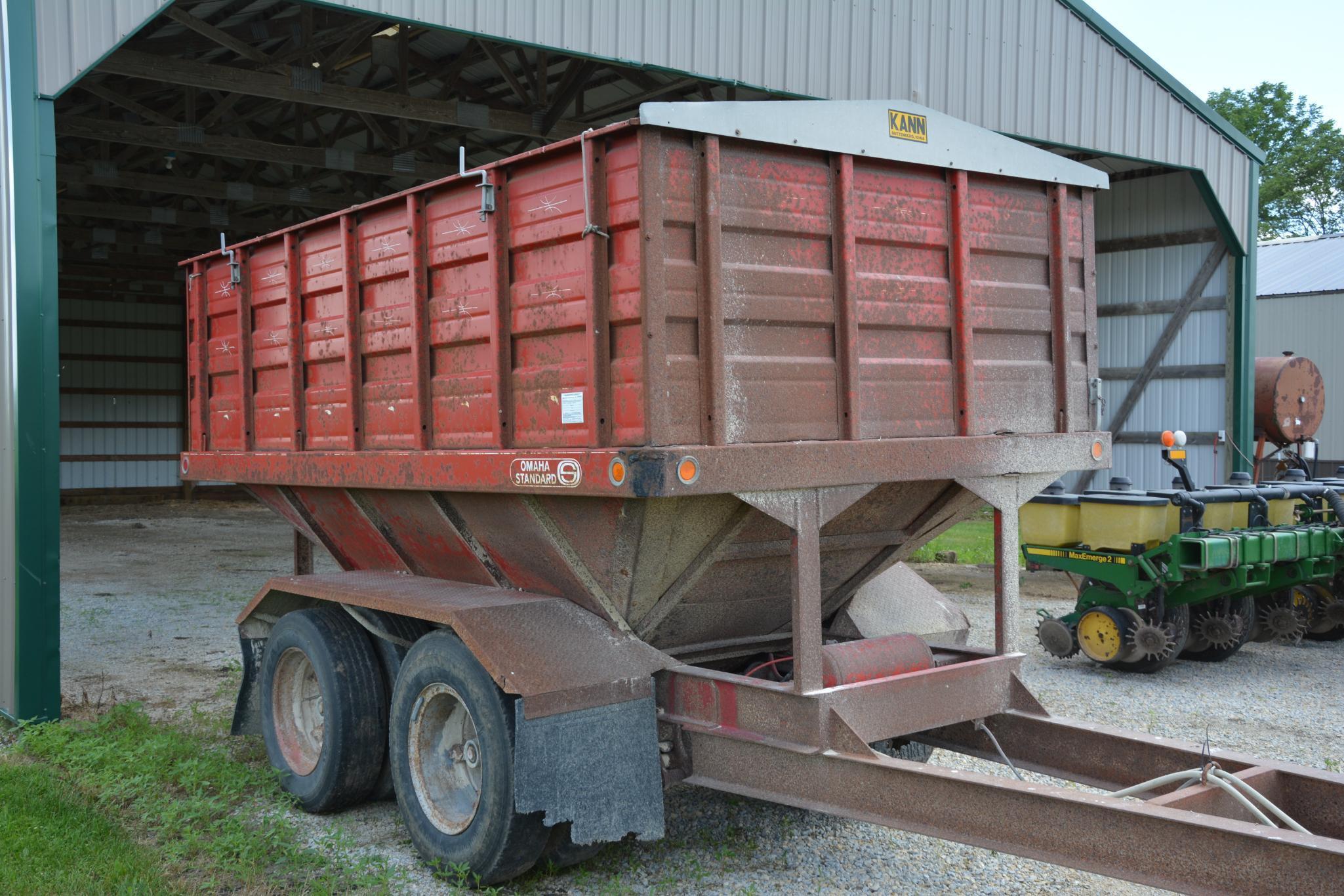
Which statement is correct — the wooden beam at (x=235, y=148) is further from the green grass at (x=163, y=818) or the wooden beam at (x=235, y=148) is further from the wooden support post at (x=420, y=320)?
the wooden support post at (x=420, y=320)

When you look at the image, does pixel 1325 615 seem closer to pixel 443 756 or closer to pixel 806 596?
pixel 806 596

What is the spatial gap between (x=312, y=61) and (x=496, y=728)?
35.6ft

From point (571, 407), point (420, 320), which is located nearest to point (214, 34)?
point (420, 320)

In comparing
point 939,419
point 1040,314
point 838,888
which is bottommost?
point 838,888

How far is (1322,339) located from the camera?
73.7 feet

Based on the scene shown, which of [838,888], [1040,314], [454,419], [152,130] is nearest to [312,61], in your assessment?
[152,130]

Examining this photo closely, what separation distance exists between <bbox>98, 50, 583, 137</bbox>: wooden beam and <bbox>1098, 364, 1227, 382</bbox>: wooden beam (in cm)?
791

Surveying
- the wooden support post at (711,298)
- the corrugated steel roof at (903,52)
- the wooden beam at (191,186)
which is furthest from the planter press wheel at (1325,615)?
the wooden beam at (191,186)

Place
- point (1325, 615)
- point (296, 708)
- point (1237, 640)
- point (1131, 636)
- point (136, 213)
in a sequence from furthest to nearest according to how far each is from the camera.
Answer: point (136, 213)
point (1325, 615)
point (1237, 640)
point (1131, 636)
point (296, 708)

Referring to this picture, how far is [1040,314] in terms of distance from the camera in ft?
16.0

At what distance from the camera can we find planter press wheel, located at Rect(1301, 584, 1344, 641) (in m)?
8.94

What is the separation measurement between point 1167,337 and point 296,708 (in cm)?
1330

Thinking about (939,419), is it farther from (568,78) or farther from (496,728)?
(568,78)

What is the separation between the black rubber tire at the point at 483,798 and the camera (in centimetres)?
421
